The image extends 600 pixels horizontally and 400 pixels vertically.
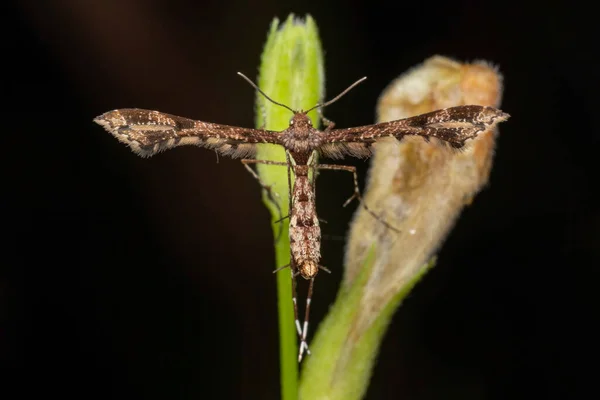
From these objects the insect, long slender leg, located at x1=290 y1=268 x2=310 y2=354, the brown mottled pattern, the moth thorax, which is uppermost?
the insect

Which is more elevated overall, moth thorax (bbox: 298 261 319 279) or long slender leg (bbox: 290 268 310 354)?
moth thorax (bbox: 298 261 319 279)

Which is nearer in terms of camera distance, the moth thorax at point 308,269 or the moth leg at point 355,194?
the moth thorax at point 308,269

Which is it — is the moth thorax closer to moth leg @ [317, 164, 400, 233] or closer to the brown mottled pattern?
the brown mottled pattern

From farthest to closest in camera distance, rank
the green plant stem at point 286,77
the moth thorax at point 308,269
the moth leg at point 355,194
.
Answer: the moth leg at point 355,194
the green plant stem at point 286,77
the moth thorax at point 308,269

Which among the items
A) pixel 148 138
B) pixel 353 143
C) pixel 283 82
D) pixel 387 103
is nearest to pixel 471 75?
pixel 387 103

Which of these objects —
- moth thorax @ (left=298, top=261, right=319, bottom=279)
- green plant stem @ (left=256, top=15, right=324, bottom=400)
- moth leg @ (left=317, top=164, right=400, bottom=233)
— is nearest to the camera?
moth thorax @ (left=298, top=261, right=319, bottom=279)

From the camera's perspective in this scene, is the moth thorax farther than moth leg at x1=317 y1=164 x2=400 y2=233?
No

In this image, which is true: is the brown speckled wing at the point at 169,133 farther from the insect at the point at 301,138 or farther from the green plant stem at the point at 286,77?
the green plant stem at the point at 286,77

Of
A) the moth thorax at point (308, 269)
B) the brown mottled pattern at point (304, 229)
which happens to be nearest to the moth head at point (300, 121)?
the brown mottled pattern at point (304, 229)

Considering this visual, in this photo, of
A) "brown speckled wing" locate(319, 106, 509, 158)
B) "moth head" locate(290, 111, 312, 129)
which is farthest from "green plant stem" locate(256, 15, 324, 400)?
"brown speckled wing" locate(319, 106, 509, 158)

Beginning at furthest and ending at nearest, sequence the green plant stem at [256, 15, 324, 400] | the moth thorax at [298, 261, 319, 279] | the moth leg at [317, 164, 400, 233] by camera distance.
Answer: the moth leg at [317, 164, 400, 233] < the green plant stem at [256, 15, 324, 400] < the moth thorax at [298, 261, 319, 279]
